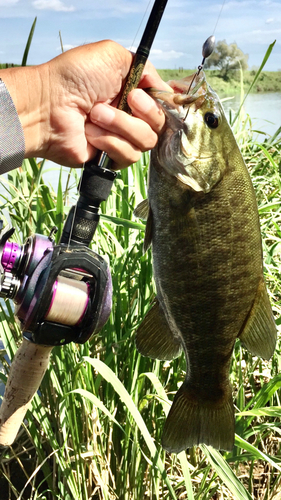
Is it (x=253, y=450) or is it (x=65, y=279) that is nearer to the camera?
(x=65, y=279)

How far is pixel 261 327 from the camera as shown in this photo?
143cm

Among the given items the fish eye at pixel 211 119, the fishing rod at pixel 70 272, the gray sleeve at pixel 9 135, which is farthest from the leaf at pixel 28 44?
the fish eye at pixel 211 119

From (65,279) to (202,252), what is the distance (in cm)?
37

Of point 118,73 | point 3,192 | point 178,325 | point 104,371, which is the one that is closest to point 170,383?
point 104,371

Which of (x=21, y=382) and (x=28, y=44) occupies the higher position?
(x=28, y=44)

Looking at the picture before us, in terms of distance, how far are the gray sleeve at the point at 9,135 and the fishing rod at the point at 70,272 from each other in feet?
0.62

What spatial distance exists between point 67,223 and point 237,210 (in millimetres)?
463

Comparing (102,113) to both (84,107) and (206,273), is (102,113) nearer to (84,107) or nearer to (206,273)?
(84,107)

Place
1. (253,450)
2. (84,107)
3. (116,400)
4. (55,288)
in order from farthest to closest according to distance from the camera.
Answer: (116,400), (253,450), (84,107), (55,288)

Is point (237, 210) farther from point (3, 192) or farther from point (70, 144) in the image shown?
point (3, 192)

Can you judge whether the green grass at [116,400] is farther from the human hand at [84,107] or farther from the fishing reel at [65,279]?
the fishing reel at [65,279]

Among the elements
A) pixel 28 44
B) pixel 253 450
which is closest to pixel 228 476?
pixel 253 450

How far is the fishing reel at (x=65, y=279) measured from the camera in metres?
1.33

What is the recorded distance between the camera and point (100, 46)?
1.50 meters
